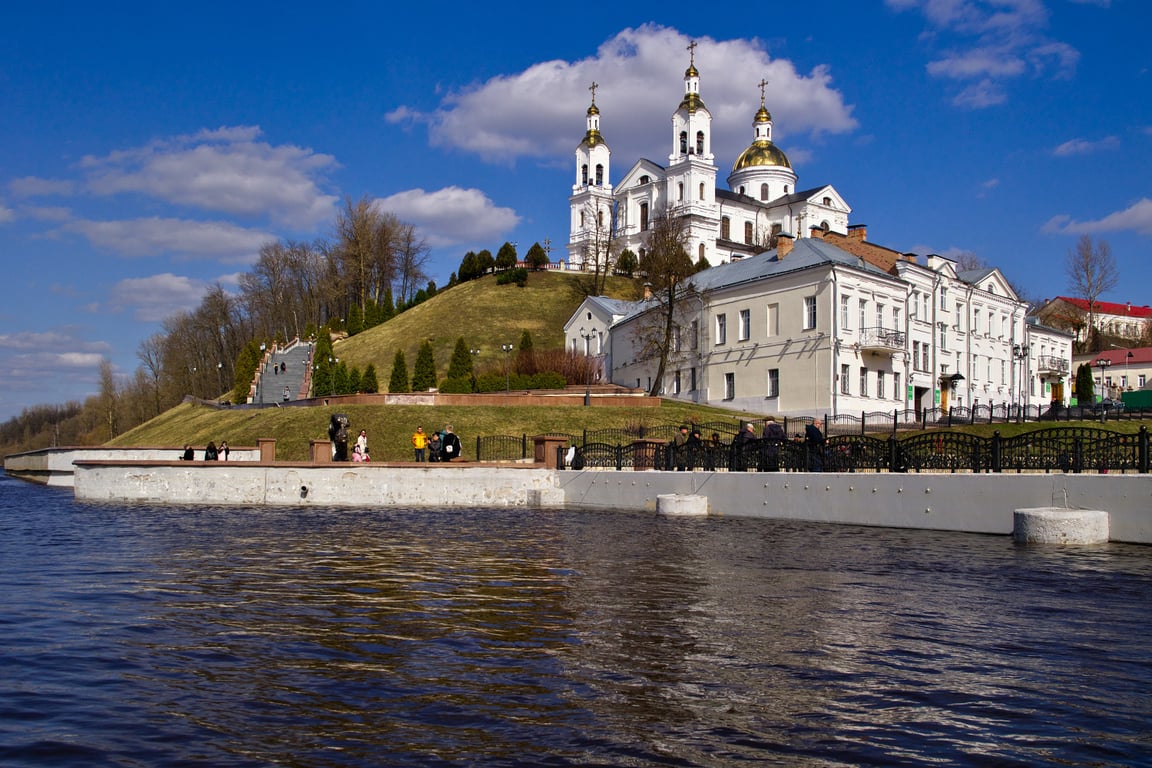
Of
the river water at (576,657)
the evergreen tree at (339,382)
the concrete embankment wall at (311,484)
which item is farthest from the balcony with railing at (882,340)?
the river water at (576,657)

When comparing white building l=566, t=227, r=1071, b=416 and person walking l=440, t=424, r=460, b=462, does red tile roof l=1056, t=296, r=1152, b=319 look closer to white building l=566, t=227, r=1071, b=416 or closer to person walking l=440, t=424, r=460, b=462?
white building l=566, t=227, r=1071, b=416

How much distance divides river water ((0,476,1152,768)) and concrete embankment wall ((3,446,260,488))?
2351cm

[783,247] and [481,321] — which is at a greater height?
[783,247]

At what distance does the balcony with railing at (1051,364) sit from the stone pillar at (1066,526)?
60.0m

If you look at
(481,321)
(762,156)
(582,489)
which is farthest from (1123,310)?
(582,489)

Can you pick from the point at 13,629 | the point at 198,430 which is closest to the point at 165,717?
the point at 13,629

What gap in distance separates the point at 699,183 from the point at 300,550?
88.4 m

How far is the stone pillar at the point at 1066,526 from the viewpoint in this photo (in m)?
16.2

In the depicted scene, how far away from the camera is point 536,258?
106 m

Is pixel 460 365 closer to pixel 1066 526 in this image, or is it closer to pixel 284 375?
pixel 284 375

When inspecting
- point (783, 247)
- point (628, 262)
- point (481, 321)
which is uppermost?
point (628, 262)

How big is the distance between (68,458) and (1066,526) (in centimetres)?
4821

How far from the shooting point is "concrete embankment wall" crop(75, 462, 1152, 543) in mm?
18986

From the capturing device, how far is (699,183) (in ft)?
328
